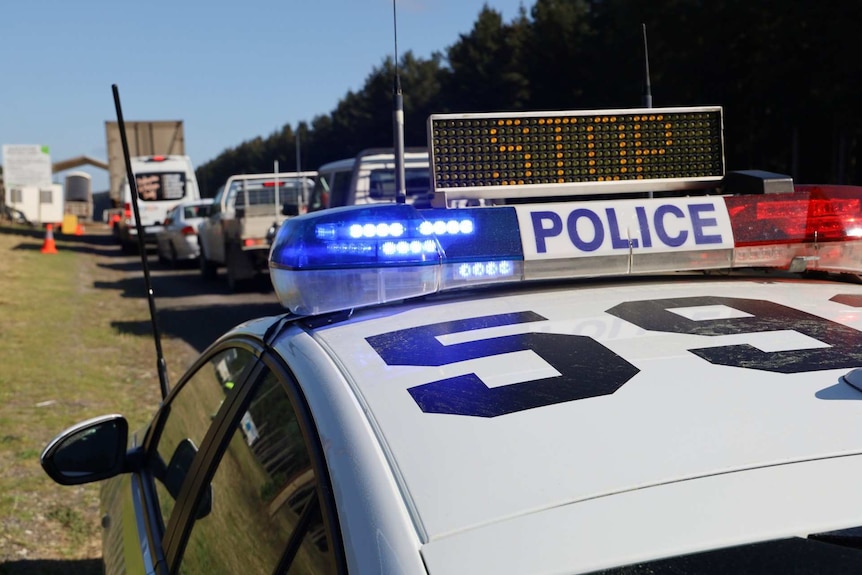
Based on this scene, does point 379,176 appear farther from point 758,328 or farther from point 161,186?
point 161,186

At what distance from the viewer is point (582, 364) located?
1497 mm

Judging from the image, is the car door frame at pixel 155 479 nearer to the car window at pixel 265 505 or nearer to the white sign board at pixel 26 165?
the car window at pixel 265 505

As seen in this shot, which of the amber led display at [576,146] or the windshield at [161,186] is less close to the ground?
the windshield at [161,186]

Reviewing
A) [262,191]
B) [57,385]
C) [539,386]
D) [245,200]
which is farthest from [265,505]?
[262,191]

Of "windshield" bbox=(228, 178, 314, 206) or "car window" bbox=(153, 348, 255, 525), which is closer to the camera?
"car window" bbox=(153, 348, 255, 525)

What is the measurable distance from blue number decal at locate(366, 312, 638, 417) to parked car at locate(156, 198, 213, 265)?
67.9 feet

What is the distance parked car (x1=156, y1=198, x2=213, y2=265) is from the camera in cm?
2262

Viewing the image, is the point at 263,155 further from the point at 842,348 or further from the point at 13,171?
the point at 842,348

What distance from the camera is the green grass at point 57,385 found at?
514cm

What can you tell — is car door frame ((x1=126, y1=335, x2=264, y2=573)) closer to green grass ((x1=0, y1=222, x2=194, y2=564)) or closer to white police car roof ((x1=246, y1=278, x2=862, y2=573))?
white police car roof ((x1=246, y1=278, x2=862, y2=573))

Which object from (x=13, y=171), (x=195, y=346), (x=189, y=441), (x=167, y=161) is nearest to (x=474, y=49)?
(x=13, y=171)

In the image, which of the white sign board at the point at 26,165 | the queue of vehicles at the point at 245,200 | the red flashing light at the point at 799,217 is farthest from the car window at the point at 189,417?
the white sign board at the point at 26,165

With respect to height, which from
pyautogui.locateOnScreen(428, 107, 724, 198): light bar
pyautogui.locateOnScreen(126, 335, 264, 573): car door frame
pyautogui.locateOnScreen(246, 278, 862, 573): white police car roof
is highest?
pyautogui.locateOnScreen(428, 107, 724, 198): light bar

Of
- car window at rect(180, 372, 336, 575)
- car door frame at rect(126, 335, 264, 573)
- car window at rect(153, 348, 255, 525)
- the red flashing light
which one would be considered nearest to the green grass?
car door frame at rect(126, 335, 264, 573)
